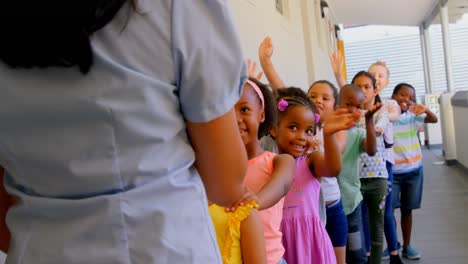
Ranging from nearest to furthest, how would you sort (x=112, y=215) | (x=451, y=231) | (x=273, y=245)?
(x=112, y=215), (x=273, y=245), (x=451, y=231)

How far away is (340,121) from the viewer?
2.16 metres

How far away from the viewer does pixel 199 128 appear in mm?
856

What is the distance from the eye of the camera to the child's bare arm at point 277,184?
1.67 m

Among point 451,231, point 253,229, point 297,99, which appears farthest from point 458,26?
point 253,229

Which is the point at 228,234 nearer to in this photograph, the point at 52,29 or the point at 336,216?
the point at 52,29

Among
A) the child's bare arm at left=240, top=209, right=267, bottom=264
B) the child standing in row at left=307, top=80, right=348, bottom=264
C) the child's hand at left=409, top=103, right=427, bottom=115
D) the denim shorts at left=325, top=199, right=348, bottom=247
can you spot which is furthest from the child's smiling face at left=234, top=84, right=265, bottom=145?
the child's hand at left=409, top=103, right=427, bottom=115

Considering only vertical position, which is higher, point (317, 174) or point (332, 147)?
point (332, 147)

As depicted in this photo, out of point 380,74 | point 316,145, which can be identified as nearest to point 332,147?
point 316,145

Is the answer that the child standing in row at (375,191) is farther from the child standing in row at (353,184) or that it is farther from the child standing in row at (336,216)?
the child standing in row at (336,216)

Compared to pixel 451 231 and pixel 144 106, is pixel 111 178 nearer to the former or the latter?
pixel 144 106

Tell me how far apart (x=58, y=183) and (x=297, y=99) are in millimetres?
1676

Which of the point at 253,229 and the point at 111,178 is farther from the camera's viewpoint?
the point at 253,229

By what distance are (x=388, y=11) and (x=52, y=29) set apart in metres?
14.6

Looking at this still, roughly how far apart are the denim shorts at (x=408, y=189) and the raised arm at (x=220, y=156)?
3.66 metres
